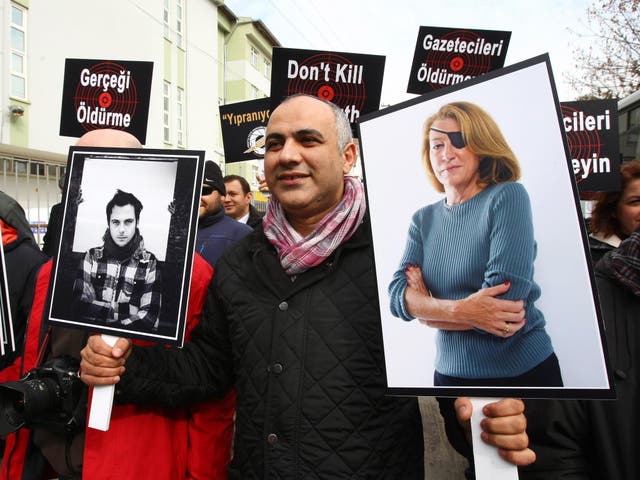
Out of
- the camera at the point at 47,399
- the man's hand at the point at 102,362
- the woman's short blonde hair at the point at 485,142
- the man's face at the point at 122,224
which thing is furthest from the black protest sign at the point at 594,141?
the camera at the point at 47,399

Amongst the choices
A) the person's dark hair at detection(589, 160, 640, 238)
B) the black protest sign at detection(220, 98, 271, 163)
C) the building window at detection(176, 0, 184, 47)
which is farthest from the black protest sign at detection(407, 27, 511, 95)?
the building window at detection(176, 0, 184, 47)

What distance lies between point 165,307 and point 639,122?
5.57m

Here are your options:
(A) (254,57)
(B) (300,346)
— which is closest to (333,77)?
(B) (300,346)

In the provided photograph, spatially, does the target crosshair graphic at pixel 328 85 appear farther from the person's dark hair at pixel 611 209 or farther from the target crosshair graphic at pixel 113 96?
the person's dark hair at pixel 611 209

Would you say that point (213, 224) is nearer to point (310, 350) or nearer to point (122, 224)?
point (122, 224)

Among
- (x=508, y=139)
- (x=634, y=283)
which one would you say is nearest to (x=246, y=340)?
(x=508, y=139)

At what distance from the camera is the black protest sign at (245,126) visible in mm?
5172

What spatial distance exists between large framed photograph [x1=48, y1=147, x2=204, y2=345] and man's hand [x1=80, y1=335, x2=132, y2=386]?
0.05 metres

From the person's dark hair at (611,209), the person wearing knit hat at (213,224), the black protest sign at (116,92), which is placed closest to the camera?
the person's dark hair at (611,209)

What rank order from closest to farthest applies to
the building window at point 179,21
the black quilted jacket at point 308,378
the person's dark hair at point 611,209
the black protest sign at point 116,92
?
the black quilted jacket at point 308,378
the person's dark hair at point 611,209
the black protest sign at point 116,92
the building window at point 179,21

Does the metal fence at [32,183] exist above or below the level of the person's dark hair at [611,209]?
above

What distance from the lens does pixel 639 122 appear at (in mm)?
5156

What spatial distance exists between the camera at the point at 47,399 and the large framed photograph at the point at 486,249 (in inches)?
41.6

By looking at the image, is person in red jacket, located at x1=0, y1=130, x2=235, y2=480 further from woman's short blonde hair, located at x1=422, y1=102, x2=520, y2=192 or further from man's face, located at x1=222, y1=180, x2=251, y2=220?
man's face, located at x1=222, y1=180, x2=251, y2=220
